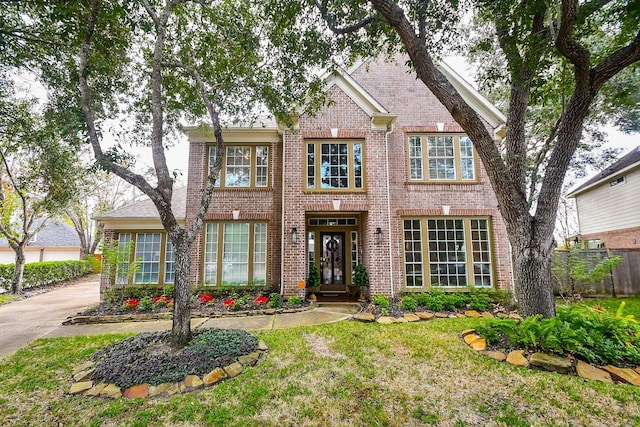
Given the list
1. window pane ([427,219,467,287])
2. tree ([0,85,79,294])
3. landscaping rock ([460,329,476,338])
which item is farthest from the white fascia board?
tree ([0,85,79,294])

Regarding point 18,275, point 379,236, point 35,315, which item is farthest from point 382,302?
point 18,275

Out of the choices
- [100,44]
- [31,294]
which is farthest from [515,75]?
[31,294]

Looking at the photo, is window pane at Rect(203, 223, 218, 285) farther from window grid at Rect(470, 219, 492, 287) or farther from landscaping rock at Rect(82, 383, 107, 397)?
window grid at Rect(470, 219, 492, 287)

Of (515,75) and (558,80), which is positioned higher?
(558,80)

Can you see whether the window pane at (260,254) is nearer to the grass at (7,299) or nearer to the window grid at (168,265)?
the window grid at (168,265)

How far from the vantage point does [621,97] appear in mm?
4910

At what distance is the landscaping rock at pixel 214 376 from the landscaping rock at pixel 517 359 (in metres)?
4.53

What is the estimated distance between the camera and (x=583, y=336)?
177 inches

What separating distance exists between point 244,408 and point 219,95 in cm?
576

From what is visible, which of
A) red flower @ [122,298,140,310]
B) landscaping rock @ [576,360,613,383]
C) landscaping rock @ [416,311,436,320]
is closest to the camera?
landscaping rock @ [576,360,613,383]

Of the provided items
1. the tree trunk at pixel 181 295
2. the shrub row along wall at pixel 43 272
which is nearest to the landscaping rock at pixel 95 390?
the tree trunk at pixel 181 295

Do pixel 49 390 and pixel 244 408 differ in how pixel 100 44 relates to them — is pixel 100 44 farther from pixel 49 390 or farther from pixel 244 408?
pixel 244 408

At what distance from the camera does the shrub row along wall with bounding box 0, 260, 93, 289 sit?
12970 mm

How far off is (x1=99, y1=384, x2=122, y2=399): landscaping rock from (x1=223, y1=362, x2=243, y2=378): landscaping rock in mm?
1369
